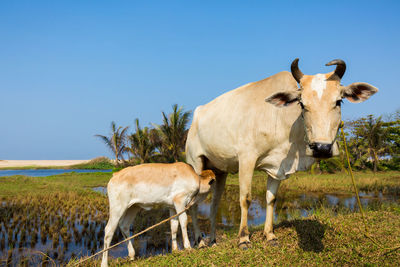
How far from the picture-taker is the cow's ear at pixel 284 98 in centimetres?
368

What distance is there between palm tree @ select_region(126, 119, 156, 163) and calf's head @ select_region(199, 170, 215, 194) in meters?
19.6

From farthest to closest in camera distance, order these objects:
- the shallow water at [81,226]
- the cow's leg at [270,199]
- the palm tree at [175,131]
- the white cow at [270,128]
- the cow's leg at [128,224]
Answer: the palm tree at [175,131] → the shallow water at [81,226] → the cow's leg at [128,224] → the cow's leg at [270,199] → the white cow at [270,128]

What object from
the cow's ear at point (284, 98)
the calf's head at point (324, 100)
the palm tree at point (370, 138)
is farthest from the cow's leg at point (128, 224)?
the palm tree at point (370, 138)

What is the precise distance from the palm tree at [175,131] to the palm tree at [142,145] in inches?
89.8

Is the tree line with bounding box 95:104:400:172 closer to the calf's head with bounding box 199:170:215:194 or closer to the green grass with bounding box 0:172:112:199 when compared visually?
the green grass with bounding box 0:172:112:199

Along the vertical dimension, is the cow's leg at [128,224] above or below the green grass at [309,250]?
above

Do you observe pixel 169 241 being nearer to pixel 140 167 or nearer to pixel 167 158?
pixel 140 167

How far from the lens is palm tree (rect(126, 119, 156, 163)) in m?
24.5

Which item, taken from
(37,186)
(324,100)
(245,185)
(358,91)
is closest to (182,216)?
(245,185)

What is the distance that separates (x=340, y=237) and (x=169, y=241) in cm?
474

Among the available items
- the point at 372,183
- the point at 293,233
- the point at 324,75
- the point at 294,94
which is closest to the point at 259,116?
the point at 294,94

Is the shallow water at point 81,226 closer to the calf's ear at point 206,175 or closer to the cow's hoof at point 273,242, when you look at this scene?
the calf's ear at point 206,175

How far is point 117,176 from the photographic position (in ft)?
15.3

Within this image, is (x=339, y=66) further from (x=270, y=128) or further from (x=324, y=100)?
(x=270, y=128)
